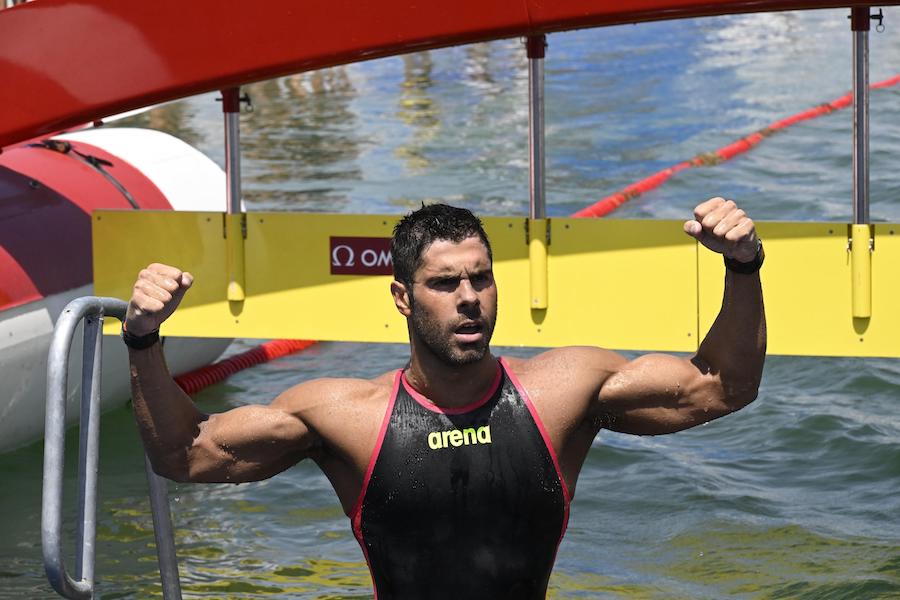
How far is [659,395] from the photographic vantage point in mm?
3334

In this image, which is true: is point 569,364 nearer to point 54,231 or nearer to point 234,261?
point 234,261

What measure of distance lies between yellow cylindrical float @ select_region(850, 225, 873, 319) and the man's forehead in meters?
3.08

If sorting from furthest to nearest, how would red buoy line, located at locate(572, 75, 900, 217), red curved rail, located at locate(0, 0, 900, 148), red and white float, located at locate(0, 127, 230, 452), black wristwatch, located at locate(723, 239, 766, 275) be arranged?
red buoy line, located at locate(572, 75, 900, 217)
red and white float, located at locate(0, 127, 230, 452)
red curved rail, located at locate(0, 0, 900, 148)
black wristwatch, located at locate(723, 239, 766, 275)

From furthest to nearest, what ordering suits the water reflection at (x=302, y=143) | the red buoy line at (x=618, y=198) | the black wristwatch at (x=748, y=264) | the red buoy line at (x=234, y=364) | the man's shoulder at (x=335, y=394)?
the water reflection at (x=302, y=143) → the red buoy line at (x=618, y=198) → the red buoy line at (x=234, y=364) → the man's shoulder at (x=335, y=394) → the black wristwatch at (x=748, y=264)

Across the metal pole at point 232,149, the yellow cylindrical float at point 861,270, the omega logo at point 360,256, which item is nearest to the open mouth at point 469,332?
the yellow cylindrical float at point 861,270

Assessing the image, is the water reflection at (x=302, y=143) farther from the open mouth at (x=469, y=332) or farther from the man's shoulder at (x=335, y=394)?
the open mouth at (x=469, y=332)

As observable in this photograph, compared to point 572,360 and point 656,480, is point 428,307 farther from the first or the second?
point 656,480

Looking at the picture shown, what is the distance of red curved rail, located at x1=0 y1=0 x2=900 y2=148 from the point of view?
5.79 metres

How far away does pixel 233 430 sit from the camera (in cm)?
331

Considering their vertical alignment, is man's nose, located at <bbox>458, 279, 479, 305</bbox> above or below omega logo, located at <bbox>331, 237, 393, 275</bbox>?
below

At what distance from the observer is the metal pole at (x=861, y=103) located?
19.0 ft

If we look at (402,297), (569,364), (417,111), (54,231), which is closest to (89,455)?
(402,297)

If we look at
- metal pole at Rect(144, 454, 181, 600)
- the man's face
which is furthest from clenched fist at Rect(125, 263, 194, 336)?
metal pole at Rect(144, 454, 181, 600)

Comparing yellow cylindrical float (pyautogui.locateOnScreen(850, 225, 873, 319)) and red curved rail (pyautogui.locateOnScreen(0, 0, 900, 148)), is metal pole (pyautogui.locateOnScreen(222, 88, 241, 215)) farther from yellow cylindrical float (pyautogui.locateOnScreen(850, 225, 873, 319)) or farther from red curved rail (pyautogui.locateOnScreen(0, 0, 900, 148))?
yellow cylindrical float (pyautogui.locateOnScreen(850, 225, 873, 319))
